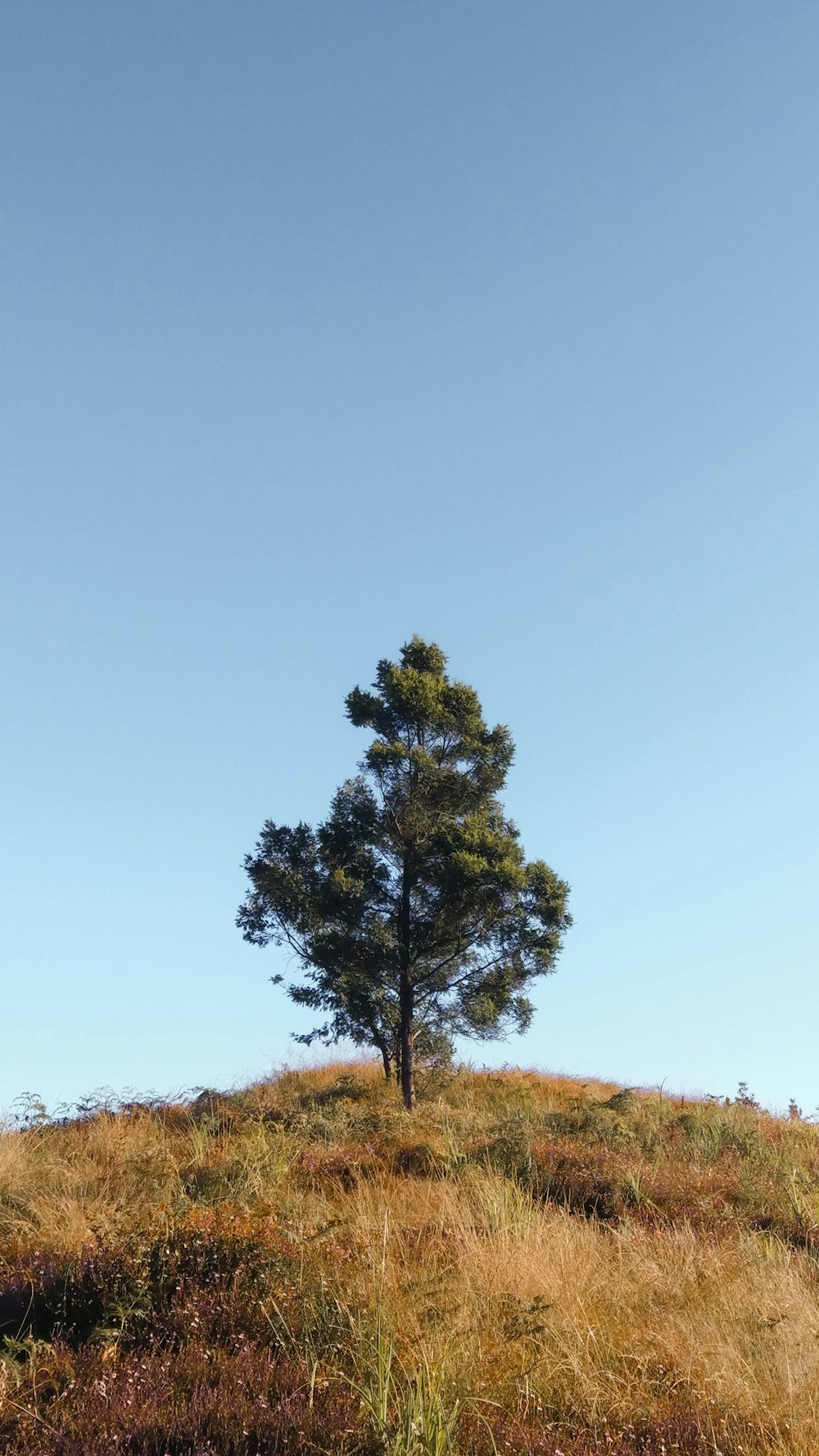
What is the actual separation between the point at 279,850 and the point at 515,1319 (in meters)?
13.8

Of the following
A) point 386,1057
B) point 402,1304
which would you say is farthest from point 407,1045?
point 402,1304

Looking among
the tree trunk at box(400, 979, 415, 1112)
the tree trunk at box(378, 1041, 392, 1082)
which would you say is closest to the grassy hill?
the tree trunk at box(400, 979, 415, 1112)

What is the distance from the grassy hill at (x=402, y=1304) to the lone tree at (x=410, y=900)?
6291 millimetres

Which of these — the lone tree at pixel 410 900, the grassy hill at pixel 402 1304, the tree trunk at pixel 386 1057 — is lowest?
the grassy hill at pixel 402 1304

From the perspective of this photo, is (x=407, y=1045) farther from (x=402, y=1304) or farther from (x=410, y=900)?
(x=402, y=1304)

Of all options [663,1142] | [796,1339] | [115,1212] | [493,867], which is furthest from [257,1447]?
[493,867]

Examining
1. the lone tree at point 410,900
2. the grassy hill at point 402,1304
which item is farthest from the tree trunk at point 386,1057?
the grassy hill at point 402,1304

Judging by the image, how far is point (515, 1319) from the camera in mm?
6383

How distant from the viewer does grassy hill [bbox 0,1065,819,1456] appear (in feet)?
17.5

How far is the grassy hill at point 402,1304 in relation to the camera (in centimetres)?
534

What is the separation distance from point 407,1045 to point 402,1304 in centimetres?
1192

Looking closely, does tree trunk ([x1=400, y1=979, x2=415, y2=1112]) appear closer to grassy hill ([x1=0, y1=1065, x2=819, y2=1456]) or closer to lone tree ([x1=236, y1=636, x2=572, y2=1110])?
lone tree ([x1=236, y1=636, x2=572, y2=1110])

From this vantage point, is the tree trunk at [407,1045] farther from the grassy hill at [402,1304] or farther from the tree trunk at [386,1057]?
the grassy hill at [402,1304]

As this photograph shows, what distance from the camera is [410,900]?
19.9 m
